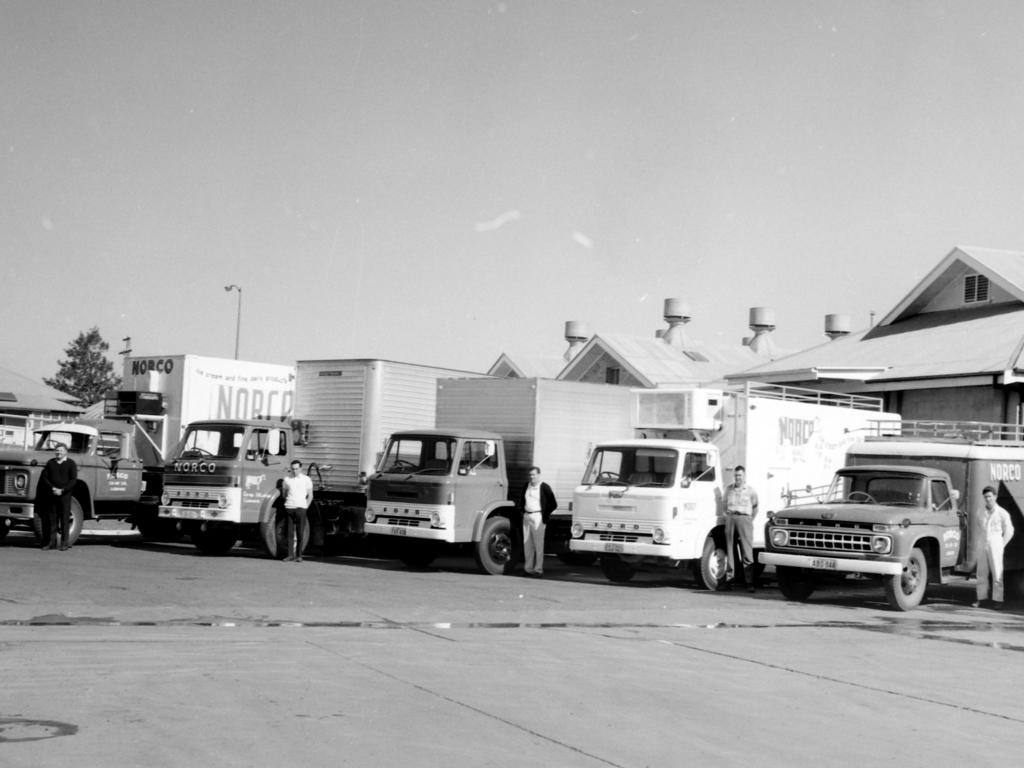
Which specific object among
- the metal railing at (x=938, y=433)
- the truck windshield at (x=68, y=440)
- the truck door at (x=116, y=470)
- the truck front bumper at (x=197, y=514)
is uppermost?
the metal railing at (x=938, y=433)

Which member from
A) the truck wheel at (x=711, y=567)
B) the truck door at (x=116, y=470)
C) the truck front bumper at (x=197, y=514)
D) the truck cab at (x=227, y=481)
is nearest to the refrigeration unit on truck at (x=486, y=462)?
the truck cab at (x=227, y=481)

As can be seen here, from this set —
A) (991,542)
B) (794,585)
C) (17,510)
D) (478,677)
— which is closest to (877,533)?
(794,585)

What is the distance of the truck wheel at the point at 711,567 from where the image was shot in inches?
682

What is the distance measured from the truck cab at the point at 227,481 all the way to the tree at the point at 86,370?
74.1 meters

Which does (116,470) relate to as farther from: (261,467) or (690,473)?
(690,473)

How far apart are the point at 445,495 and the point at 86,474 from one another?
7.16 m

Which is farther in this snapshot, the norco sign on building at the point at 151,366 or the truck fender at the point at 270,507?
the norco sign on building at the point at 151,366

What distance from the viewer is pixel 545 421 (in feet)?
65.2

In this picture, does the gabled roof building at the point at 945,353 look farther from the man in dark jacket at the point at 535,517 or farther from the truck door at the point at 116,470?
the truck door at the point at 116,470

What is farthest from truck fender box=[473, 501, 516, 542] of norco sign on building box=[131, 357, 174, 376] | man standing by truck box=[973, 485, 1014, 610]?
norco sign on building box=[131, 357, 174, 376]

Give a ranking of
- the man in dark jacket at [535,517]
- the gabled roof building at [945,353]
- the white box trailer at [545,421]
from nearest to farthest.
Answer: the man in dark jacket at [535,517]
the white box trailer at [545,421]
the gabled roof building at [945,353]

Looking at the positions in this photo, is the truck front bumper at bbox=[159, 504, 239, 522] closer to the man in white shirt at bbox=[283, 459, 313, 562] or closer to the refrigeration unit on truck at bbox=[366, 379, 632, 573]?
the man in white shirt at bbox=[283, 459, 313, 562]

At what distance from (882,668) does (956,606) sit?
6.65m

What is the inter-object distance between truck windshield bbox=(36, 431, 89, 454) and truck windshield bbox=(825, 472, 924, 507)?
42.3 ft
